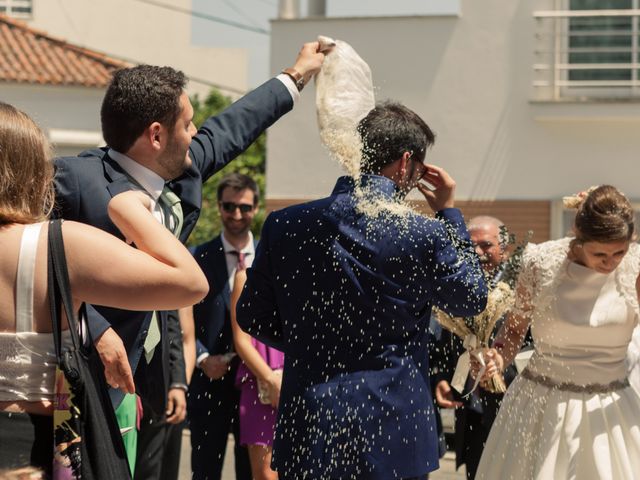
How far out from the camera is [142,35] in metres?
37.7

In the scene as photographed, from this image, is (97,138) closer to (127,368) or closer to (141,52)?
(141,52)

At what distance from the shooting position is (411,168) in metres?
4.54

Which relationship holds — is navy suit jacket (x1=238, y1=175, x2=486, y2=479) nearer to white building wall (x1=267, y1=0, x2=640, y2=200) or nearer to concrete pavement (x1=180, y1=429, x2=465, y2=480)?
concrete pavement (x1=180, y1=429, x2=465, y2=480)

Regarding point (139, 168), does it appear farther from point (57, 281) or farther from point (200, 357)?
point (200, 357)

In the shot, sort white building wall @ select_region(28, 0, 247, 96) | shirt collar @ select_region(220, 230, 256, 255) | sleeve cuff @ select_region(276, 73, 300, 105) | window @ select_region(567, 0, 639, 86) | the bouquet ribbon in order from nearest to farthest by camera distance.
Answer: sleeve cuff @ select_region(276, 73, 300, 105) → the bouquet ribbon → shirt collar @ select_region(220, 230, 256, 255) → window @ select_region(567, 0, 639, 86) → white building wall @ select_region(28, 0, 247, 96)

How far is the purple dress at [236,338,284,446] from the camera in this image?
278 inches

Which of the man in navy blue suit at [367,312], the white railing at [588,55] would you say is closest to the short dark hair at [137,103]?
the man in navy blue suit at [367,312]

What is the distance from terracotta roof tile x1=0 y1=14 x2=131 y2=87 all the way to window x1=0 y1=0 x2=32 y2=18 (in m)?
7.01

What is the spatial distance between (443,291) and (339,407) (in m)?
0.57

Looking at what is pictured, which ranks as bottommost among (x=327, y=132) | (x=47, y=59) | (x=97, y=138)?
(x=97, y=138)

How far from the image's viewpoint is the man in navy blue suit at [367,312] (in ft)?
14.2

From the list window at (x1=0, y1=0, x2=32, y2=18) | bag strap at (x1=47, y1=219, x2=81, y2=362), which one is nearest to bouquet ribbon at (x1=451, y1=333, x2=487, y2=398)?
bag strap at (x1=47, y1=219, x2=81, y2=362)

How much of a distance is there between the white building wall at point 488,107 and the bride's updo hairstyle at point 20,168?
13939mm

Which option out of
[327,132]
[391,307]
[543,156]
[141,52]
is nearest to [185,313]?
[327,132]
